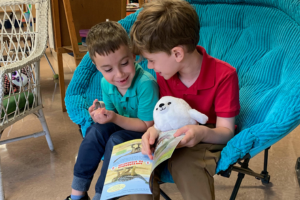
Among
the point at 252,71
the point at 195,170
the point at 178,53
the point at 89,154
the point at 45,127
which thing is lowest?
the point at 45,127

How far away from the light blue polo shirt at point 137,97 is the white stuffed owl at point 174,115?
0.43 feet

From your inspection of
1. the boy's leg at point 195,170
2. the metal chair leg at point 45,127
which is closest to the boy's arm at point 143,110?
the boy's leg at point 195,170

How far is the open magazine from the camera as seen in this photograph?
755mm

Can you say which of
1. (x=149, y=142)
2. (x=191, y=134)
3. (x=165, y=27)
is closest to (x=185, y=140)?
(x=191, y=134)

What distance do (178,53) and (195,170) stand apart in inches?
14.3

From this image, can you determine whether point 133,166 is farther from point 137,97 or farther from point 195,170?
point 137,97

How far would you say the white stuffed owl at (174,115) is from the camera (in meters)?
0.89

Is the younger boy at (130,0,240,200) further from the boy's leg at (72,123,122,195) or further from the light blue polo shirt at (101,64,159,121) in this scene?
the boy's leg at (72,123,122,195)

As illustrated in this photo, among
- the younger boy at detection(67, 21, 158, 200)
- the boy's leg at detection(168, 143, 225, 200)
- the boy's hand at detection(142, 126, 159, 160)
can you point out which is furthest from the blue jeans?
the boy's leg at detection(168, 143, 225, 200)

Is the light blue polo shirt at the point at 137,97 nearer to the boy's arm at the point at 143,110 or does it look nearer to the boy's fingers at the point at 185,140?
the boy's arm at the point at 143,110

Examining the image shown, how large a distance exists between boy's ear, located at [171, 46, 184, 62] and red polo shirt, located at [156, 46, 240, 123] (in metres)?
0.10

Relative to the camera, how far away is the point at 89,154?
1005 millimetres

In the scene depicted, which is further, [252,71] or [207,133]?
[252,71]

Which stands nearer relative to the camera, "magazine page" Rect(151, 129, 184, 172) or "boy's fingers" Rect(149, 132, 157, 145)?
"magazine page" Rect(151, 129, 184, 172)
